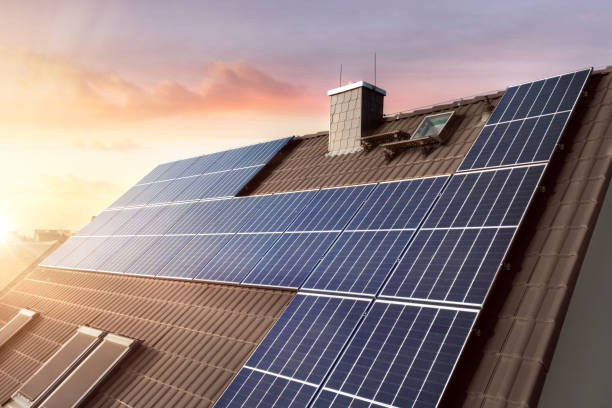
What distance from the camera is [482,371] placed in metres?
9.79

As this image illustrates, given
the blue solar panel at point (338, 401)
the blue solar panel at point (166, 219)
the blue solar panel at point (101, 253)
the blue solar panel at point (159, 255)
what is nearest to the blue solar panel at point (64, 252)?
the blue solar panel at point (101, 253)

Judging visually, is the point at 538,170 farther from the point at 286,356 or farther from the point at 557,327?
the point at 286,356

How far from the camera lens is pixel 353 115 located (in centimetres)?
2397

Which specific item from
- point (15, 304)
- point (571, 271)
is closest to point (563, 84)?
point (571, 271)

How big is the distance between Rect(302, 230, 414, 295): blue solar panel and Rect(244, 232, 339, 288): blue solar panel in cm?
45

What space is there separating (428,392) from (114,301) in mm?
16631

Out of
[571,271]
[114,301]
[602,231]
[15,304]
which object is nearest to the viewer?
[571,271]

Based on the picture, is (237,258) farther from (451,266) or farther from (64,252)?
(64,252)

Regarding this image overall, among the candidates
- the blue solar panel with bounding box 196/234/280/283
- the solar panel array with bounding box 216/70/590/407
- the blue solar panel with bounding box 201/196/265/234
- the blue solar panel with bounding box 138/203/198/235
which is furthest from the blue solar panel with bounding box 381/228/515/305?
the blue solar panel with bounding box 138/203/198/235

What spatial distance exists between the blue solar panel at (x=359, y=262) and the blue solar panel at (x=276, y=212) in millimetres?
3681

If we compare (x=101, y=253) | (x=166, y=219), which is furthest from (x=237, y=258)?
(x=101, y=253)

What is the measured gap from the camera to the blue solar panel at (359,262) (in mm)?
13203

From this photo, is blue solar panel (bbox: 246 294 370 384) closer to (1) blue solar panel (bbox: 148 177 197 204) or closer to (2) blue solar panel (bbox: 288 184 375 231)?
(2) blue solar panel (bbox: 288 184 375 231)

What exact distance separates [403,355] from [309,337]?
2987mm
